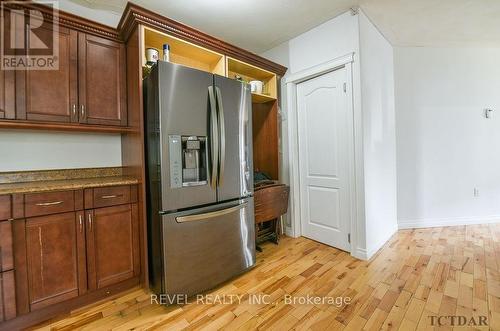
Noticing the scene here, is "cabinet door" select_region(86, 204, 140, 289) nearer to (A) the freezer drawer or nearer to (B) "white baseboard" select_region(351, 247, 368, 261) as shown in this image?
(A) the freezer drawer

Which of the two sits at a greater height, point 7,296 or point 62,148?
point 62,148

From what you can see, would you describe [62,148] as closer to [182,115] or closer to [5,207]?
[5,207]

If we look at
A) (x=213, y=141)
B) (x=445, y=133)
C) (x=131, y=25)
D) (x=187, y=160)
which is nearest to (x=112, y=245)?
(x=187, y=160)

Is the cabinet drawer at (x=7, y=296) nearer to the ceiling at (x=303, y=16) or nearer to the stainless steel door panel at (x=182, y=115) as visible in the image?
the stainless steel door panel at (x=182, y=115)

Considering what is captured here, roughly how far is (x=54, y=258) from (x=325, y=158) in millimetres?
2576

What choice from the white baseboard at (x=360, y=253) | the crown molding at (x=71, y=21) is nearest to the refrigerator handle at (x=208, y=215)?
the white baseboard at (x=360, y=253)

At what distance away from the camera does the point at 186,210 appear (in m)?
1.65

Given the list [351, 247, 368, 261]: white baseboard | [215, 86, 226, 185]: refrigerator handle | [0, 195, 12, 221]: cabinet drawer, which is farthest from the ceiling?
[351, 247, 368, 261]: white baseboard

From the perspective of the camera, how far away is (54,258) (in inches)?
58.6

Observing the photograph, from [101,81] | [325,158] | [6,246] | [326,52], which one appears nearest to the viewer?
[6,246]

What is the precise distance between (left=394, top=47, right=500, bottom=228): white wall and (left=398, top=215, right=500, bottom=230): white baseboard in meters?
0.01

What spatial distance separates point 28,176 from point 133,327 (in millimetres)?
1486

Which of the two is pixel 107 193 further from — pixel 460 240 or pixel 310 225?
pixel 460 240

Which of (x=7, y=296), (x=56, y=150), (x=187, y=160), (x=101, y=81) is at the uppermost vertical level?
(x=101, y=81)
